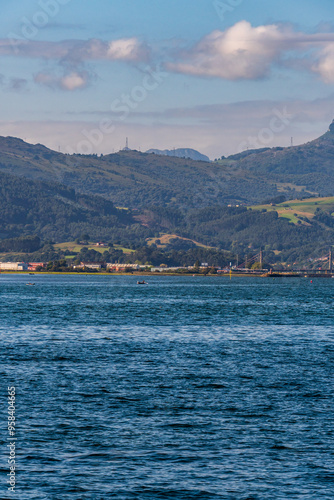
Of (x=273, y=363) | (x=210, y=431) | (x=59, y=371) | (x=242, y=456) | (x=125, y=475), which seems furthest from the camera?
(x=273, y=363)

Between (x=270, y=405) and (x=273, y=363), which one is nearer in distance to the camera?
(x=270, y=405)

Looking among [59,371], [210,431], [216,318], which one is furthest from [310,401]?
[216,318]

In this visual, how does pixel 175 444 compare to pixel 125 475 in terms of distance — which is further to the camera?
pixel 175 444

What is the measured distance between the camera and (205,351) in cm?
8144

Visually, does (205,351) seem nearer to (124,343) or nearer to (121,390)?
(124,343)

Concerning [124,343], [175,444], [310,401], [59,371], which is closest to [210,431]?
[175,444]

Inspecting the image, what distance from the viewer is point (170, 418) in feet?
149

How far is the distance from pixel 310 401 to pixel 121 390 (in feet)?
48.0

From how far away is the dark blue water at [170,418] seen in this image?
3303 centimetres

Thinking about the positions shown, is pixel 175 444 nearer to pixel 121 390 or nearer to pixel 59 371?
pixel 121 390

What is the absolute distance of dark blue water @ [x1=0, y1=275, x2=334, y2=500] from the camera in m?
33.0

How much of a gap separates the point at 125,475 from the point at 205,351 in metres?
48.0

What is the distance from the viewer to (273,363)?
234ft

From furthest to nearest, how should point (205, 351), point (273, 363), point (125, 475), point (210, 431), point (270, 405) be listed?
point (205, 351), point (273, 363), point (270, 405), point (210, 431), point (125, 475)
